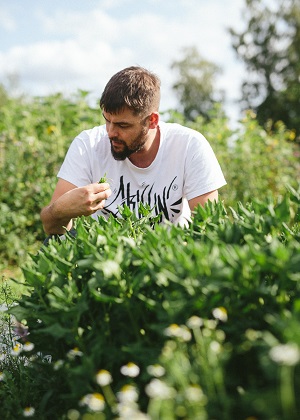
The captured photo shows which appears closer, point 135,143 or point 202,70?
point 135,143

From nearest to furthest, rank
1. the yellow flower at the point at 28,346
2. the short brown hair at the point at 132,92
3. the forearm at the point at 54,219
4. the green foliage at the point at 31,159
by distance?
the yellow flower at the point at 28,346 → the forearm at the point at 54,219 → the short brown hair at the point at 132,92 → the green foliage at the point at 31,159

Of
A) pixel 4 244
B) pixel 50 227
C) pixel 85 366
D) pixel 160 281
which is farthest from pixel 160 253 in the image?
pixel 4 244

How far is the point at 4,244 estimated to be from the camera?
5.30 meters

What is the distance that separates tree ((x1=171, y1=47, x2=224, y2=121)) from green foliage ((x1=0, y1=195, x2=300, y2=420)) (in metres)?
31.8

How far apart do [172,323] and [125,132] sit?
178 cm

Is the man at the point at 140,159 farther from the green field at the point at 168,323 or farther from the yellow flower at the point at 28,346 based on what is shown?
the yellow flower at the point at 28,346

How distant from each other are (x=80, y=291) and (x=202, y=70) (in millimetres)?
33188

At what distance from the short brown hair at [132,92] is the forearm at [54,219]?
67 cm

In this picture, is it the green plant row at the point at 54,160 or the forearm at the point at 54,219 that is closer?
the forearm at the point at 54,219

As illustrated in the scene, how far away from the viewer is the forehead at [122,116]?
10.4ft

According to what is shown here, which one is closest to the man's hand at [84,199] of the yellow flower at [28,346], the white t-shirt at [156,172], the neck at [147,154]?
the white t-shirt at [156,172]

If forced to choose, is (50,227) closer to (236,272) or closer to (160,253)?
(160,253)

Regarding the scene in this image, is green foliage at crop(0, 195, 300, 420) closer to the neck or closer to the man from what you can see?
the man

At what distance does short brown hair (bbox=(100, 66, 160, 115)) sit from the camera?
3145mm
